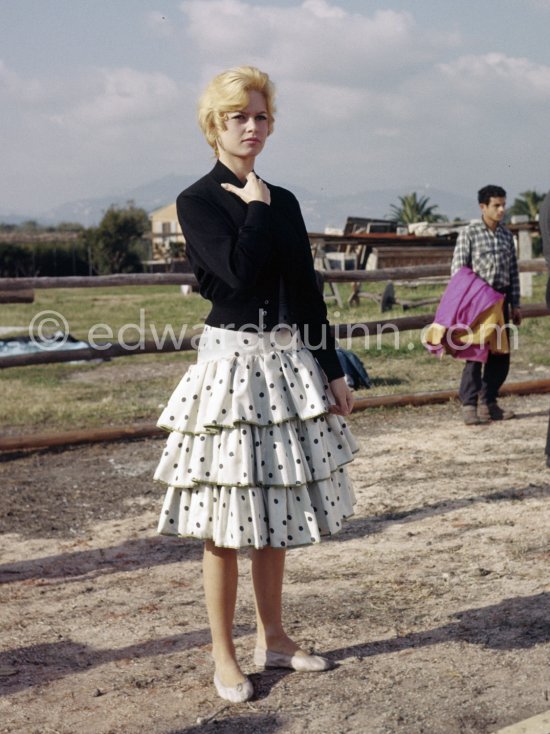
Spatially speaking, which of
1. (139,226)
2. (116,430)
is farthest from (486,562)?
(139,226)

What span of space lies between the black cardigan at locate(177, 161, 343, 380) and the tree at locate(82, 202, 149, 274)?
39.4m

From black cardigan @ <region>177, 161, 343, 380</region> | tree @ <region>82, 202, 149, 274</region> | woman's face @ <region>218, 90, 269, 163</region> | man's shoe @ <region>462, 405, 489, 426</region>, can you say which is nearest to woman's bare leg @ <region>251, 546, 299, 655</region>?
black cardigan @ <region>177, 161, 343, 380</region>

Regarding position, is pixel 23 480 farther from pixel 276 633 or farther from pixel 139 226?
pixel 139 226

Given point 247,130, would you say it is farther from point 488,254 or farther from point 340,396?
point 488,254

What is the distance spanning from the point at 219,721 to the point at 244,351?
3.74 ft

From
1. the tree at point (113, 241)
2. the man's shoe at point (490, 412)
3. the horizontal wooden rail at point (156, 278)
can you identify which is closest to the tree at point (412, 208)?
the tree at point (113, 241)

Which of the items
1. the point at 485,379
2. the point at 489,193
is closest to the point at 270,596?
the point at 485,379

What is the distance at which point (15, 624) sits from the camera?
4070mm

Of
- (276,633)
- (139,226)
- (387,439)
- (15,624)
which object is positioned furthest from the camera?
(139,226)

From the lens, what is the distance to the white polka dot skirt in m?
3.03

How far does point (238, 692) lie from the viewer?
317 cm

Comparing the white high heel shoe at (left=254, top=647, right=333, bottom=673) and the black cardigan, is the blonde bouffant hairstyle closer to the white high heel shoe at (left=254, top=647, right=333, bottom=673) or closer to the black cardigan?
the black cardigan

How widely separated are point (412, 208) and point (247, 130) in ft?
180

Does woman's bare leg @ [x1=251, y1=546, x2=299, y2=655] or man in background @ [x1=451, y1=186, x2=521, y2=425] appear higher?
man in background @ [x1=451, y1=186, x2=521, y2=425]
